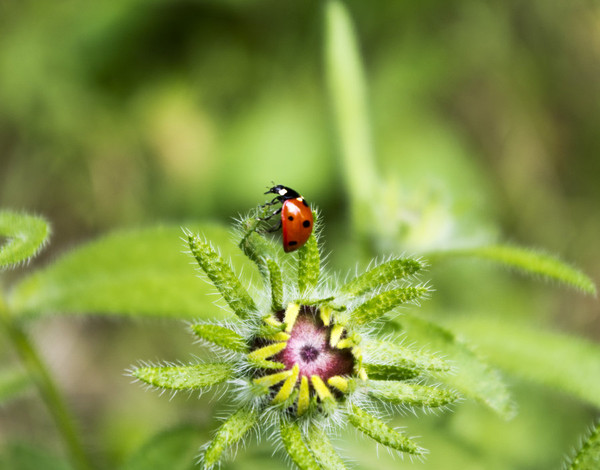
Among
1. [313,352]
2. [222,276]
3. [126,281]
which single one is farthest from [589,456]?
[126,281]

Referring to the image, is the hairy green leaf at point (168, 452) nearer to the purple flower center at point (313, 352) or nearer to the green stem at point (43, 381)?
the green stem at point (43, 381)

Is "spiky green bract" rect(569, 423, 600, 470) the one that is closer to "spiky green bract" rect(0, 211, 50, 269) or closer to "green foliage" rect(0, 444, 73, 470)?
"spiky green bract" rect(0, 211, 50, 269)

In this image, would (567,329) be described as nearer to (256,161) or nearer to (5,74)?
(256,161)

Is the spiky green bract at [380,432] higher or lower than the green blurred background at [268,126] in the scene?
lower

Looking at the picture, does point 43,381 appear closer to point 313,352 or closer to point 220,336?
point 220,336

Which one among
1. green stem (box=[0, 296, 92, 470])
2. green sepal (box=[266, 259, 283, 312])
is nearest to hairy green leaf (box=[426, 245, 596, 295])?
green sepal (box=[266, 259, 283, 312])

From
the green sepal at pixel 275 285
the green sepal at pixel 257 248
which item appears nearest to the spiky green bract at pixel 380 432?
the green sepal at pixel 275 285

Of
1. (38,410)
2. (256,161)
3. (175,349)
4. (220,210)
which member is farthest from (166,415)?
(256,161)
